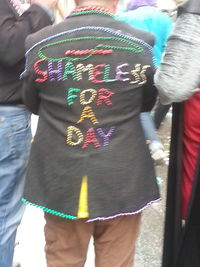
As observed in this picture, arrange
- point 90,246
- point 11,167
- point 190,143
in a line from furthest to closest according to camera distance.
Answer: point 90,246 → point 11,167 → point 190,143

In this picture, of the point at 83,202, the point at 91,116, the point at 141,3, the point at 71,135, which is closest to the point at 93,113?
the point at 91,116

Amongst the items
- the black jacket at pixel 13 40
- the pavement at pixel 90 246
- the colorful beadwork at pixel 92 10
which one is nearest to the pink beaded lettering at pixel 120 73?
the colorful beadwork at pixel 92 10

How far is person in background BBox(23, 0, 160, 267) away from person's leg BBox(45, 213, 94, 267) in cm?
5

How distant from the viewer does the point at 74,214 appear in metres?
1.72

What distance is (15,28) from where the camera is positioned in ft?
6.23

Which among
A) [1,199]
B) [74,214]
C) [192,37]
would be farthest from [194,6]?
[1,199]

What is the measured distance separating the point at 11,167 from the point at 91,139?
2.13 ft

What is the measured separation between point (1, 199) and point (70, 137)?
72 centimetres

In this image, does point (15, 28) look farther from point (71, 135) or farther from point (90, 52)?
point (71, 135)

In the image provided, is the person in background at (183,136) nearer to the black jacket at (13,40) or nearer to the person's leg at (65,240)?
the person's leg at (65,240)

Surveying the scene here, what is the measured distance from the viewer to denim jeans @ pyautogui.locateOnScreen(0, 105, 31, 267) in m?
2.09

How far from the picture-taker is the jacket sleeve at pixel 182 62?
59.5 inches

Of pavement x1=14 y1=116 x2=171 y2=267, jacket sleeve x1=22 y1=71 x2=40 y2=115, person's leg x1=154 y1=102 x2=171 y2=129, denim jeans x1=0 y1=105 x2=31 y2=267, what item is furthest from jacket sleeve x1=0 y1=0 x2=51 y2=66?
person's leg x1=154 y1=102 x2=171 y2=129

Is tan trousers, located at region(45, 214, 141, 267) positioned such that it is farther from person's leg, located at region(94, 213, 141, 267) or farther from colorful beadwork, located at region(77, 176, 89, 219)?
colorful beadwork, located at region(77, 176, 89, 219)
